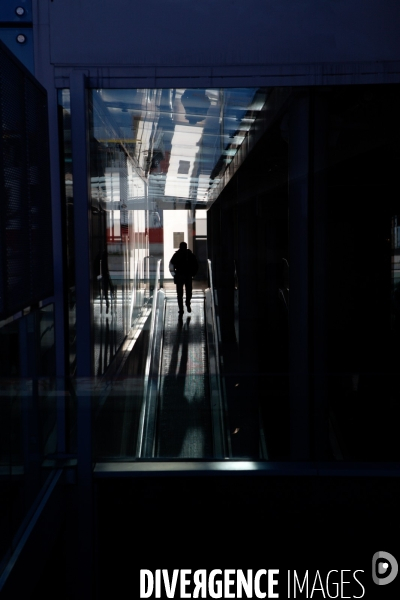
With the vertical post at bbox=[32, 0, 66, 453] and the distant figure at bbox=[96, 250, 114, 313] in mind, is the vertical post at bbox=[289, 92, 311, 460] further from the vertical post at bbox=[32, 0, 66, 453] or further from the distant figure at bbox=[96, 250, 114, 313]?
the vertical post at bbox=[32, 0, 66, 453]

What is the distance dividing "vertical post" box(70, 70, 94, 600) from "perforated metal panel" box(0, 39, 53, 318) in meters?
0.23

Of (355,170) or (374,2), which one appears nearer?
(374,2)

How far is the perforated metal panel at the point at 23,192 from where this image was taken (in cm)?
386

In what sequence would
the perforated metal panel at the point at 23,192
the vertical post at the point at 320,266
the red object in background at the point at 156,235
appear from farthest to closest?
the red object in background at the point at 156,235 → the vertical post at the point at 320,266 → the perforated metal panel at the point at 23,192

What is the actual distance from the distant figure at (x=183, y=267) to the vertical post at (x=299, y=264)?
2.47ft

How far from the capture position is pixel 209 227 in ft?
20.4

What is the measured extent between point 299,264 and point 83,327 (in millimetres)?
1625

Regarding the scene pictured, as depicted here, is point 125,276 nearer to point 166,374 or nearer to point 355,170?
point 166,374

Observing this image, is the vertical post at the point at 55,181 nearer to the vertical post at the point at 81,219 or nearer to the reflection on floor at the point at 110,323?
the vertical post at the point at 81,219

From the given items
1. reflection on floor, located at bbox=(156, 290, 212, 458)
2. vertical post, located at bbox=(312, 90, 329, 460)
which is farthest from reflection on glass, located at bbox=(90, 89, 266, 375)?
reflection on floor, located at bbox=(156, 290, 212, 458)

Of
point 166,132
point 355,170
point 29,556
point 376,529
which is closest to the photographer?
point 29,556

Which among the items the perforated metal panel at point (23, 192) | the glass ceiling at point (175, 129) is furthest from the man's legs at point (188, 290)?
the perforated metal panel at point (23, 192)

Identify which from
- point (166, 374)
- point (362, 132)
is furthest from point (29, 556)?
point (362, 132)

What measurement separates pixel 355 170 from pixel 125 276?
2.47 metres
